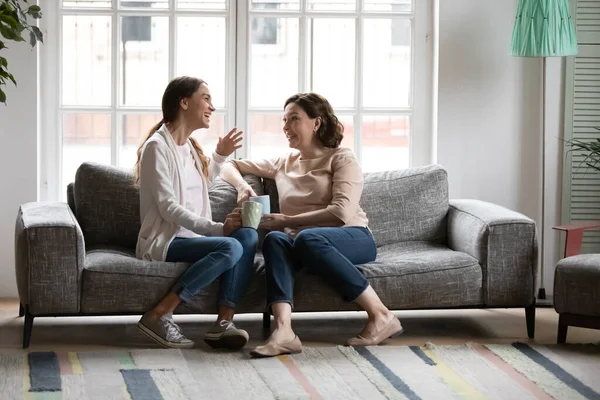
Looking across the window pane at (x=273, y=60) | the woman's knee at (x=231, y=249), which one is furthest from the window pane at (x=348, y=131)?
the woman's knee at (x=231, y=249)

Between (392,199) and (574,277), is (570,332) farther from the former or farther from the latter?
(392,199)

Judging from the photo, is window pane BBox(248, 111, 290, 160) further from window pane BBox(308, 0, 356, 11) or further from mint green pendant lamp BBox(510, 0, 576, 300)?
mint green pendant lamp BBox(510, 0, 576, 300)

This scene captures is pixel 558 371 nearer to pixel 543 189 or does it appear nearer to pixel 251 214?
pixel 251 214

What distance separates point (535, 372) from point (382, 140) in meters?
1.88

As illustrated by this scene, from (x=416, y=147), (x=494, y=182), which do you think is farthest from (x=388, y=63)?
(x=494, y=182)

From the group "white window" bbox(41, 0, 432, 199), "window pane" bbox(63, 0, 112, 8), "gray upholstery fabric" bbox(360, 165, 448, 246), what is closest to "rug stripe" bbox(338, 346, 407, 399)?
"gray upholstery fabric" bbox(360, 165, 448, 246)

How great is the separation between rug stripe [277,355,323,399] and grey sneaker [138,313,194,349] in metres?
0.42

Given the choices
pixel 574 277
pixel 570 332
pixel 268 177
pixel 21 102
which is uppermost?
pixel 21 102

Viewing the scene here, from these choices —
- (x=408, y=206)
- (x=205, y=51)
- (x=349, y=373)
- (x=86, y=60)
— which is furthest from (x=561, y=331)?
(x=86, y=60)

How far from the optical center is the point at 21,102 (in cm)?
489

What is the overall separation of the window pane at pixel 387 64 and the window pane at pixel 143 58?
3.26ft

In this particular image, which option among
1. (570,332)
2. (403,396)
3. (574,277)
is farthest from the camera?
(570,332)

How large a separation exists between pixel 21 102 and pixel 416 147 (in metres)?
1.93

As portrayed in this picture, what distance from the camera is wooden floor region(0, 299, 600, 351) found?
4.07 metres
